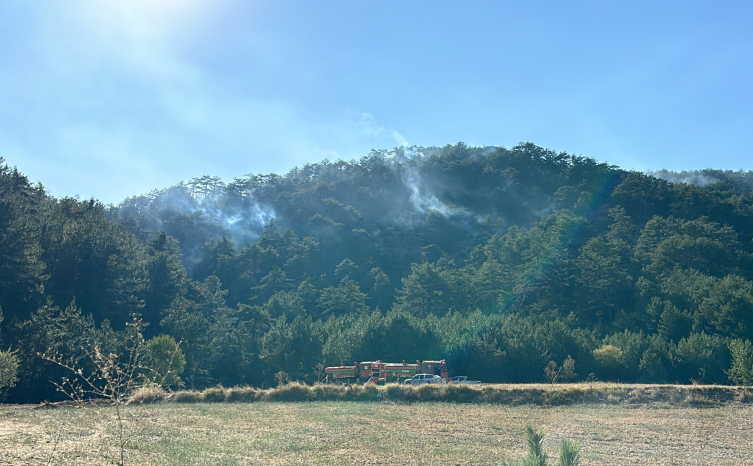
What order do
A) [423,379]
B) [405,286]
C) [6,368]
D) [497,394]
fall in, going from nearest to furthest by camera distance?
[6,368]
[497,394]
[423,379]
[405,286]

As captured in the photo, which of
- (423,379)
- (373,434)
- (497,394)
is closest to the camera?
(373,434)

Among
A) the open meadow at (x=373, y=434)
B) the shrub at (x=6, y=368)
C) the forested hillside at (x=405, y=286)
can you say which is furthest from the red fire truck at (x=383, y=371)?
the shrub at (x=6, y=368)

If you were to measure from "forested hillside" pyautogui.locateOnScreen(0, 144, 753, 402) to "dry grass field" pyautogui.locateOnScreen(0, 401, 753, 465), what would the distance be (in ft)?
16.7

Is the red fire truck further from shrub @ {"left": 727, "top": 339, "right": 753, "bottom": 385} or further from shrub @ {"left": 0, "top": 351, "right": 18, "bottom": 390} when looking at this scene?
shrub @ {"left": 0, "top": 351, "right": 18, "bottom": 390}

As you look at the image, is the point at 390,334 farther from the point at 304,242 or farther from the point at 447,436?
the point at 304,242

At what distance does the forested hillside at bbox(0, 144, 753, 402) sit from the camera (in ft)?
166

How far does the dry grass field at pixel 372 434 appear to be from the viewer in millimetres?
17094

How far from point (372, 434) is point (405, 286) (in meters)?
60.6

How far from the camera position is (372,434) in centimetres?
2195

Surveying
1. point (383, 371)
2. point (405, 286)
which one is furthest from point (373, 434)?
point (405, 286)

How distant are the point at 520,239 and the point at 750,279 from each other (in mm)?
31826

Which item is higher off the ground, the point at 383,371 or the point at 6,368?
the point at 6,368

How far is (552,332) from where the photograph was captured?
2174 inches

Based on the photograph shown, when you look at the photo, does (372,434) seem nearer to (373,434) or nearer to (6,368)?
(373,434)
